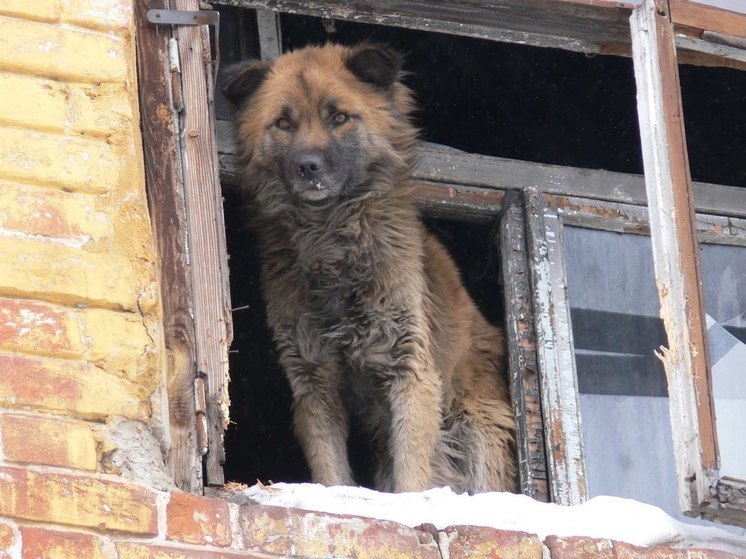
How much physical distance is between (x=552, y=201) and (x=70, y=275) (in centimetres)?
242

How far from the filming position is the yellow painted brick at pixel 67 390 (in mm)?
2502

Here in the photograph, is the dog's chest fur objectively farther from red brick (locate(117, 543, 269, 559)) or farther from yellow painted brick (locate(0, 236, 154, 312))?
red brick (locate(117, 543, 269, 559))

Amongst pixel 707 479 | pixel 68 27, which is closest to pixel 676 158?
pixel 707 479

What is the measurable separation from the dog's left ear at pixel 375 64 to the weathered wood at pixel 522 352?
2.09 feet

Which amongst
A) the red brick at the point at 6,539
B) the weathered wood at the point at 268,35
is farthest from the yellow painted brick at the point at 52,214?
the weathered wood at the point at 268,35

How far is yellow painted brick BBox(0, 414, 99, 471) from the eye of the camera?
245cm

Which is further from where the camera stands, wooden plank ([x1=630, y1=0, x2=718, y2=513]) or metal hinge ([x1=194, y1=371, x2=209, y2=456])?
wooden plank ([x1=630, y1=0, x2=718, y2=513])

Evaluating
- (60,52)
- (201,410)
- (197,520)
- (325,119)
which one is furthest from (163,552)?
(325,119)

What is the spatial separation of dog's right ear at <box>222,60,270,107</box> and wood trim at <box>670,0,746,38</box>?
1626 millimetres

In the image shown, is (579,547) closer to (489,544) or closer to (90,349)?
(489,544)

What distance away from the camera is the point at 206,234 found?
2.98m

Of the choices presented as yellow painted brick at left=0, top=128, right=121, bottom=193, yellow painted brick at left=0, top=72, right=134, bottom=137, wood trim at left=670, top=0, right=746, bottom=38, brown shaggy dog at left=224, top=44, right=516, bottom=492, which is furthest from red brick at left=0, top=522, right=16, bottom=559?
wood trim at left=670, top=0, right=746, bottom=38

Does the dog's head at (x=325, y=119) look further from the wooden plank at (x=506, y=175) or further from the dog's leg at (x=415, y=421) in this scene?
the dog's leg at (x=415, y=421)

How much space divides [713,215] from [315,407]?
1699mm
